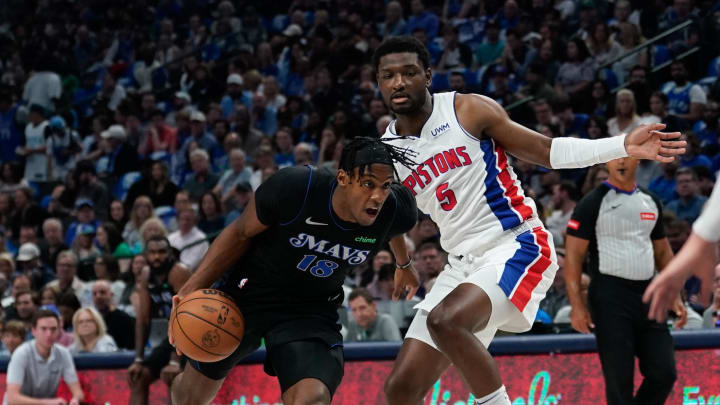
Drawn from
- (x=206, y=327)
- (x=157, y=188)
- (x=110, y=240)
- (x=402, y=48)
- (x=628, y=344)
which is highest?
Answer: (x=402, y=48)

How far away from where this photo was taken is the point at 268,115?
13.4 meters

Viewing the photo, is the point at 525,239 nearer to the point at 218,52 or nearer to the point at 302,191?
the point at 302,191

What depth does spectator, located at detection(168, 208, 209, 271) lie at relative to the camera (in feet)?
33.6

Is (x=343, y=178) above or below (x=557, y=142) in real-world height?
below

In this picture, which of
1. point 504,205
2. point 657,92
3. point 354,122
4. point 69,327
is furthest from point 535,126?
point 504,205

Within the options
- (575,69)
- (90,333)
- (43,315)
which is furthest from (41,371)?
(575,69)

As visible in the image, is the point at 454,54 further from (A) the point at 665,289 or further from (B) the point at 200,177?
(A) the point at 665,289

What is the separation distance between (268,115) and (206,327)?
349 inches

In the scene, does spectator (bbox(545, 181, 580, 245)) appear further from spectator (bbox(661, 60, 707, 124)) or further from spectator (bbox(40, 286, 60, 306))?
spectator (bbox(40, 286, 60, 306))

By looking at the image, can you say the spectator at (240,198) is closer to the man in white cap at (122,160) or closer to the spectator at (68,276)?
the spectator at (68,276)

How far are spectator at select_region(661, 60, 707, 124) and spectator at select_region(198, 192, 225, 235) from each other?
4.82 m

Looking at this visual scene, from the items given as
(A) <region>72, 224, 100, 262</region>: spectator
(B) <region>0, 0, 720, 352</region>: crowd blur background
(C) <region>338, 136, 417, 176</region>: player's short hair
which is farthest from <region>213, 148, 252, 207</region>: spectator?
(C) <region>338, 136, 417, 176</region>: player's short hair

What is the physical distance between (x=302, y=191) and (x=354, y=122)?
743cm

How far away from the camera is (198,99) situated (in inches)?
603
